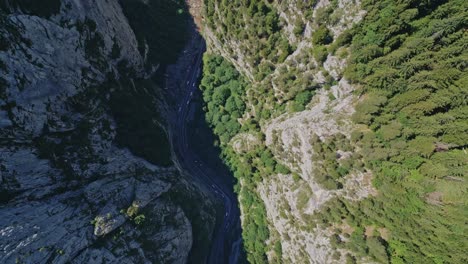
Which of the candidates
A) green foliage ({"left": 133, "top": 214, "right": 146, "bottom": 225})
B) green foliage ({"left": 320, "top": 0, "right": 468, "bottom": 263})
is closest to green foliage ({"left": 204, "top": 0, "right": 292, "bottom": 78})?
green foliage ({"left": 320, "top": 0, "right": 468, "bottom": 263})

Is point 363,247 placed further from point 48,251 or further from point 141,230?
point 48,251

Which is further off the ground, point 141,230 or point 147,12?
point 147,12

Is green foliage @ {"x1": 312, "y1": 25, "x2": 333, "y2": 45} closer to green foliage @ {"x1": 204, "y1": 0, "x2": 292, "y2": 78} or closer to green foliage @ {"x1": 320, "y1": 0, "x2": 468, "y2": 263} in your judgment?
green foliage @ {"x1": 204, "y1": 0, "x2": 292, "y2": 78}

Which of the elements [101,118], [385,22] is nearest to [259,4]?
[385,22]

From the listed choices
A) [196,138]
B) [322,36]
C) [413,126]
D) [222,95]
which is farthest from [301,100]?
[196,138]

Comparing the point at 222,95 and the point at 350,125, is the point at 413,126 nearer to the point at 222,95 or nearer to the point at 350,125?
the point at 350,125

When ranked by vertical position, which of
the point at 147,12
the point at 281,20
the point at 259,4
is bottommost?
the point at 281,20

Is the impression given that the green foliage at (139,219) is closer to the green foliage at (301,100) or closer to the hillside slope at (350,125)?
the hillside slope at (350,125)

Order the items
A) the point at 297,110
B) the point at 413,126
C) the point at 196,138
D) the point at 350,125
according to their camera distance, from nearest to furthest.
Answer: the point at 413,126, the point at 350,125, the point at 297,110, the point at 196,138
